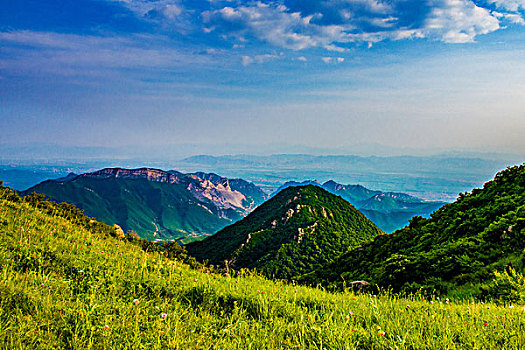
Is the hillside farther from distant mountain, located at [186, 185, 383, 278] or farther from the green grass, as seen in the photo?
distant mountain, located at [186, 185, 383, 278]

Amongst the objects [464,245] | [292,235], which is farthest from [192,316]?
[292,235]

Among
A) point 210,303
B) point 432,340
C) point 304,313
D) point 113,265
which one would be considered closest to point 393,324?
point 432,340

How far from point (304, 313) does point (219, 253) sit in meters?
93.8

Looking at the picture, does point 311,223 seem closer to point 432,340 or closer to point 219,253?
point 219,253

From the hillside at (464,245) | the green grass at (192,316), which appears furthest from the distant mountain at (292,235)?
the green grass at (192,316)

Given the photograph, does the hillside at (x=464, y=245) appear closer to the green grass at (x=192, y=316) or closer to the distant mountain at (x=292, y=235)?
the green grass at (x=192, y=316)

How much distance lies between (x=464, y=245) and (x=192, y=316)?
39.5 feet

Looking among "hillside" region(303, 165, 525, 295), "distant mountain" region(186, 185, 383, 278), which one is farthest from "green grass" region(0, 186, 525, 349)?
"distant mountain" region(186, 185, 383, 278)

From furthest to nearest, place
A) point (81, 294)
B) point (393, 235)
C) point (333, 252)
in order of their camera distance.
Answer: point (333, 252) → point (393, 235) → point (81, 294)


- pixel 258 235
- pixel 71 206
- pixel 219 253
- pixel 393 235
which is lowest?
pixel 219 253

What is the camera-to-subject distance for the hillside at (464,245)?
987 centimetres

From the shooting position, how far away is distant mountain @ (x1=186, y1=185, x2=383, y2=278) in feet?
254

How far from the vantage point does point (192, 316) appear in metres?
4.27

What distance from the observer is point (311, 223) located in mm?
94562
